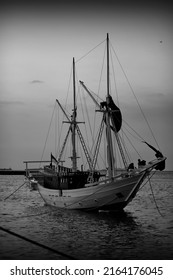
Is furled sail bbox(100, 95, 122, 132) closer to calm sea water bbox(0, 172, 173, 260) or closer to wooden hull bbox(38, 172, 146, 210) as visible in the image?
wooden hull bbox(38, 172, 146, 210)

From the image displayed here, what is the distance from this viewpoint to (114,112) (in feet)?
146

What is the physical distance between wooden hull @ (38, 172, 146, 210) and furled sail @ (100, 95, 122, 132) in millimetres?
6862

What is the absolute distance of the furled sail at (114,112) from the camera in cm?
4322

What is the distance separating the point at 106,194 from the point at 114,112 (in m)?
10.1

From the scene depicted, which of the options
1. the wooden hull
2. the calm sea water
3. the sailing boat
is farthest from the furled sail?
the calm sea water

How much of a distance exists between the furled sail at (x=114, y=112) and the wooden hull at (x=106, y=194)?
6.86 meters

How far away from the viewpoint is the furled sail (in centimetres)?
4322

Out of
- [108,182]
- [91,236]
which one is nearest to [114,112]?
[108,182]

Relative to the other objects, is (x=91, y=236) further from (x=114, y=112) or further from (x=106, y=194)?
(x=114, y=112)

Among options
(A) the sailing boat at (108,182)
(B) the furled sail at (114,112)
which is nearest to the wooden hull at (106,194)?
(A) the sailing boat at (108,182)

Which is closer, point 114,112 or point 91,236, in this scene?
point 91,236

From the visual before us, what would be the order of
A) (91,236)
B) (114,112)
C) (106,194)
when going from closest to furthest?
(91,236) < (106,194) < (114,112)

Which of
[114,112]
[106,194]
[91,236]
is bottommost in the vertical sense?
[91,236]

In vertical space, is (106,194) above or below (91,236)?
above
